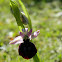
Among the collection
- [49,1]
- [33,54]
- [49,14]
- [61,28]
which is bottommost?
[49,1]

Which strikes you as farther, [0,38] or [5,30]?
[5,30]

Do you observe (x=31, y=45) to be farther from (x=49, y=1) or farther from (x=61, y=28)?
(x=49, y=1)

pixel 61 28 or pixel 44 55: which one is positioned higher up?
pixel 44 55

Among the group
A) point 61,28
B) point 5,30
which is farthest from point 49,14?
point 5,30

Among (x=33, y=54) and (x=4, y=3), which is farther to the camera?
(x=4, y=3)

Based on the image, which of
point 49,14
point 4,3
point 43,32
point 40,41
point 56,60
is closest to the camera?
point 56,60

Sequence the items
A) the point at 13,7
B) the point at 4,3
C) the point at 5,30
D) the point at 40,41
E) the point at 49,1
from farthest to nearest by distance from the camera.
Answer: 1. the point at 49,1
2. the point at 4,3
3. the point at 5,30
4. the point at 40,41
5. the point at 13,7

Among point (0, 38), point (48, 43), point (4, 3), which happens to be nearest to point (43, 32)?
point (48, 43)

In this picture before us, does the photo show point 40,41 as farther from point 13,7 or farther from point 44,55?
point 13,7

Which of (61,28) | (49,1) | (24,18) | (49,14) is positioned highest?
(24,18)
